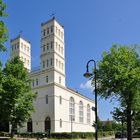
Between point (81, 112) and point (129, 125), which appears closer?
point (129, 125)

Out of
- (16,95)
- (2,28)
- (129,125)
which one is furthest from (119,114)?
(2,28)

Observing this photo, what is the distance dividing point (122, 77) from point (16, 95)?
539 inches

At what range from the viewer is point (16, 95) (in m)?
43.2

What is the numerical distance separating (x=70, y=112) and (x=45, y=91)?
32.9ft

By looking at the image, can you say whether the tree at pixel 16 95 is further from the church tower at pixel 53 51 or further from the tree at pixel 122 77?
the church tower at pixel 53 51

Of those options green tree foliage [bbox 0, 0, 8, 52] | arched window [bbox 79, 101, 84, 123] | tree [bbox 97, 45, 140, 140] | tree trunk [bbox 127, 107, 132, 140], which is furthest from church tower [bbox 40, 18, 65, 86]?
green tree foliage [bbox 0, 0, 8, 52]

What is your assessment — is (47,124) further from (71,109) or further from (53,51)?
(53,51)

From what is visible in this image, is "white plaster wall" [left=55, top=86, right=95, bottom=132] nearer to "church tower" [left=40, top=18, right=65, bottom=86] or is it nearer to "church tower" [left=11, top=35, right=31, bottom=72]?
"church tower" [left=40, top=18, right=65, bottom=86]

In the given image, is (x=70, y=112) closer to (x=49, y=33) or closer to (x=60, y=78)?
(x=60, y=78)

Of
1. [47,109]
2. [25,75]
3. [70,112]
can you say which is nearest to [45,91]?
[47,109]

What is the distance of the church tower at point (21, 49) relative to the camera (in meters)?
86.3

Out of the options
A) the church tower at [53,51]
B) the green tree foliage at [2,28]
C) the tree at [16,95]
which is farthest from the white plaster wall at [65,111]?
the green tree foliage at [2,28]

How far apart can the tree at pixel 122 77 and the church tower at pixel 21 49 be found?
47.2 m

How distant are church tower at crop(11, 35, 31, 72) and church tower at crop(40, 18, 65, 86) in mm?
7839
